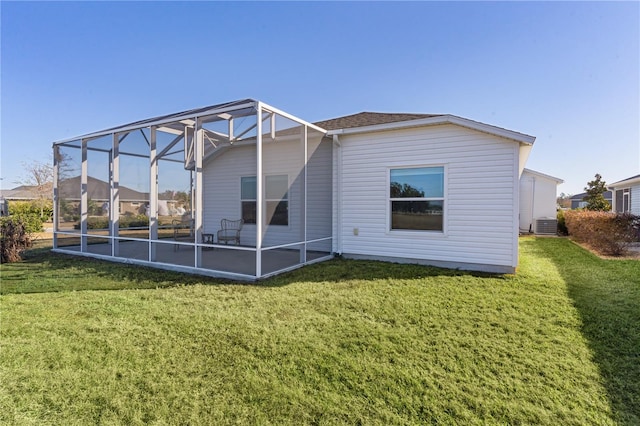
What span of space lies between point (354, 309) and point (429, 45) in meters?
9.06

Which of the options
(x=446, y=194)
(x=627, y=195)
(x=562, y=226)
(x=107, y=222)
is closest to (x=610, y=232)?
(x=446, y=194)

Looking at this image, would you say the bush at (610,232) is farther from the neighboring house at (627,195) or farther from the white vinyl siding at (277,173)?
the white vinyl siding at (277,173)

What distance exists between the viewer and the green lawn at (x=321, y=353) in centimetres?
211

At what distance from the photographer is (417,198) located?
22.2 ft

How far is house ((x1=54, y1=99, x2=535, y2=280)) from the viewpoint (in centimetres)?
598

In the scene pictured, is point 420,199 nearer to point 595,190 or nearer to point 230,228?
point 230,228

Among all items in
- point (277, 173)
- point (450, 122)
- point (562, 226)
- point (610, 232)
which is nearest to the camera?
point (450, 122)

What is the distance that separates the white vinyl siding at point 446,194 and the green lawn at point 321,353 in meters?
1.18

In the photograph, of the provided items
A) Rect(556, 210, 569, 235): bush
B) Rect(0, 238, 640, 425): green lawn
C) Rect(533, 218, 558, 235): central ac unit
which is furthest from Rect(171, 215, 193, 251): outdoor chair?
A: Rect(556, 210, 569, 235): bush

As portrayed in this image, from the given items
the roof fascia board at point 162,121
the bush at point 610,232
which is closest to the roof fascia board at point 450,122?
the roof fascia board at point 162,121

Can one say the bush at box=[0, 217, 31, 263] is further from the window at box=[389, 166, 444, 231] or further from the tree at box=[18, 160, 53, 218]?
the tree at box=[18, 160, 53, 218]

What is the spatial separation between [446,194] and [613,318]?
334 centimetres

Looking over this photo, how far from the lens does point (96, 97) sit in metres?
12.9

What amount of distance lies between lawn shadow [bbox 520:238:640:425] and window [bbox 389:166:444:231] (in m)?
2.65
